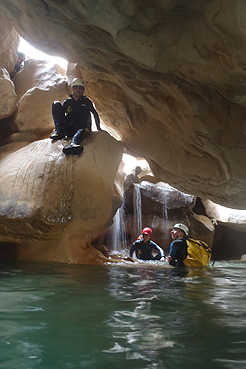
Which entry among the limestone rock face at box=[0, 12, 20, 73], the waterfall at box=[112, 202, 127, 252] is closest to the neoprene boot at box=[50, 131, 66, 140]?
the limestone rock face at box=[0, 12, 20, 73]

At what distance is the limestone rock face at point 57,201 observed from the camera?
569 cm

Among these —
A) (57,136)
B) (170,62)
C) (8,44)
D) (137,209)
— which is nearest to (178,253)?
(57,136)

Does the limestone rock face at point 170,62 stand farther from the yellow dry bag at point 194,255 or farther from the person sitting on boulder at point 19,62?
the person sitting on boulder at point 19,62

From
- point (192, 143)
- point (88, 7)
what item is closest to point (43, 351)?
point (88, 7)

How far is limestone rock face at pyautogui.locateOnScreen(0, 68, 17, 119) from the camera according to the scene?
24.3 feet

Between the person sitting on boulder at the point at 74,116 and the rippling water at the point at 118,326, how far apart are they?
12.2 feet

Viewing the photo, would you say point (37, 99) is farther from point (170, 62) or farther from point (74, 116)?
point (170, 62)

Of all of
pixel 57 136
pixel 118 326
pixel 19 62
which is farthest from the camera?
pixel 19 62

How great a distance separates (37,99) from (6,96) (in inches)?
29.5

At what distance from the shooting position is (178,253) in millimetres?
5855

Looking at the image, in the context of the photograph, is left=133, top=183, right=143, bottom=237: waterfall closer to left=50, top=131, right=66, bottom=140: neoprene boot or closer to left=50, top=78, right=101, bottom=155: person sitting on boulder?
left=50, top=78, right=101, bottom=155: person sitting on boulder

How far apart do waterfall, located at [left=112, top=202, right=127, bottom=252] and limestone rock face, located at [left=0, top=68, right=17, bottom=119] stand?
4.63 m

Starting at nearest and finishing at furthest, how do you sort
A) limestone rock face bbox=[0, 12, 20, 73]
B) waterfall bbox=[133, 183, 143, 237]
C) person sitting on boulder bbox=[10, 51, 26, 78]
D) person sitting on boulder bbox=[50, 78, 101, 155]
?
person sitting on boulder bbox=[50, 78, 101, 155], limestone rock face bbox=[0, 12, 20, 73], person sitting on boulder bbox=[10, 51, 26, 78], waterfall bbox=[133, 183, 143, 237]

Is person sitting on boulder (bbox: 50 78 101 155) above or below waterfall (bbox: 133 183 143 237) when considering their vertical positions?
above
